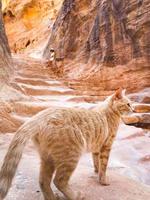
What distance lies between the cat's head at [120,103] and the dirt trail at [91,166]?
2.29 ft

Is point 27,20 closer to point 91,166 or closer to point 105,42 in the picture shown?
point 105,42

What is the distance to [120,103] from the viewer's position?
3.51 m

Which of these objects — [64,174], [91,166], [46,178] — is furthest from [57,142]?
[91,166]

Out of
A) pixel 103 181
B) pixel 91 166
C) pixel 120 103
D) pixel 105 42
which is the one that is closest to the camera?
pixel 103 181

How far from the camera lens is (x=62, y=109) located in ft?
8.75

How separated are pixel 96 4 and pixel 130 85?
13.3 feet

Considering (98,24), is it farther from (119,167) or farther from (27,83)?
(119,167)

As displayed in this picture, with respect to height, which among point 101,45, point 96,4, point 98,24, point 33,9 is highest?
point 33,9

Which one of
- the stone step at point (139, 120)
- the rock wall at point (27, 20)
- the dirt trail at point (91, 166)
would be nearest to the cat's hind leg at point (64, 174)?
the dirt trail at point (91, 166)

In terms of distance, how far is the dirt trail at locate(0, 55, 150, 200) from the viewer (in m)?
Answer: 2.80

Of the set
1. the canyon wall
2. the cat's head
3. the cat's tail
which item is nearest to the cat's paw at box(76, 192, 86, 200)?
the cat's tail

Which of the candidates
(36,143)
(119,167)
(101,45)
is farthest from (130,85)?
(36,143)

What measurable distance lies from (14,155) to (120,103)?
5.62 feet

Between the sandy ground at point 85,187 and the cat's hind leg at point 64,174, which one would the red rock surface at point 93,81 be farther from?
the cat's hind leg at point 64,174
